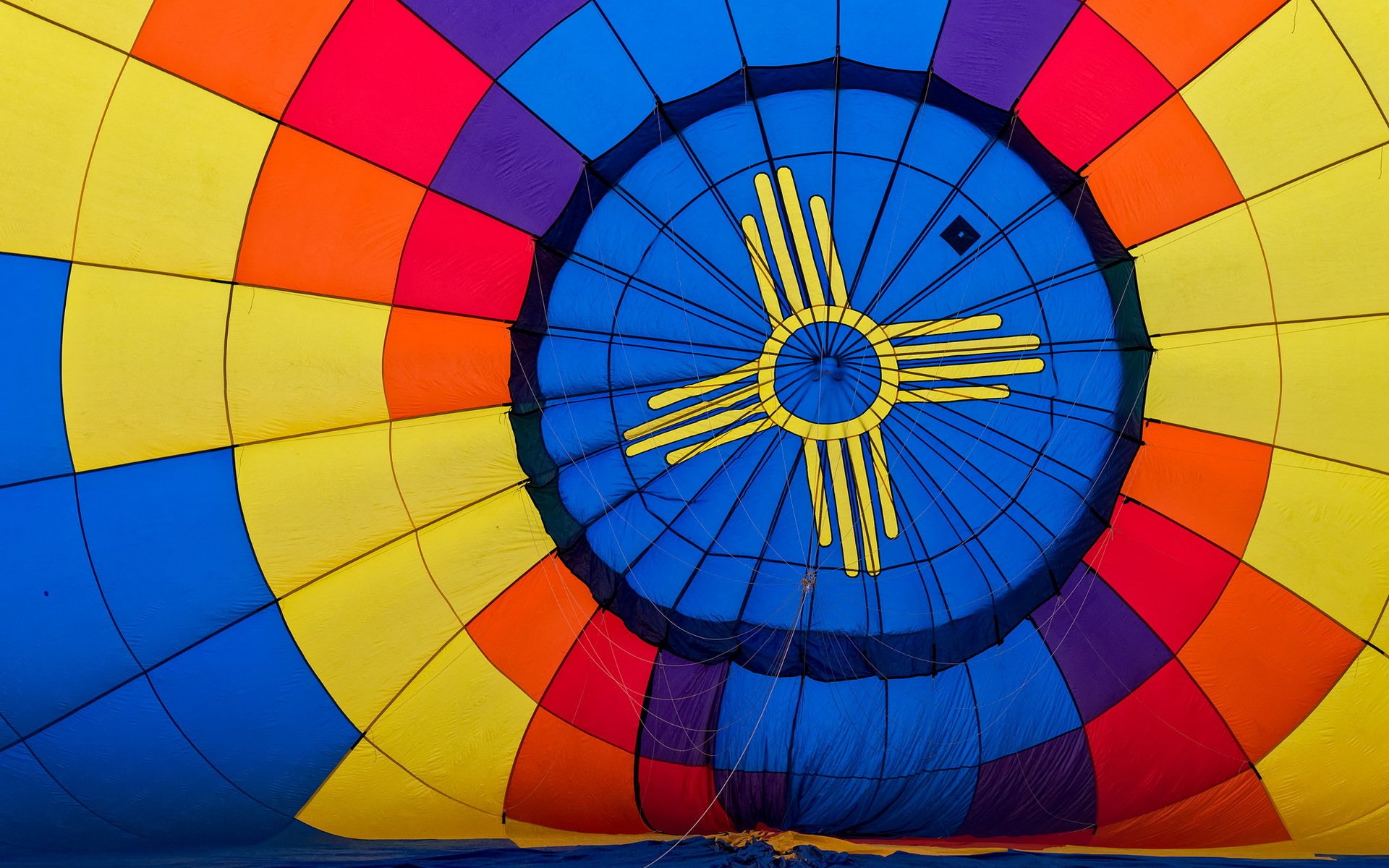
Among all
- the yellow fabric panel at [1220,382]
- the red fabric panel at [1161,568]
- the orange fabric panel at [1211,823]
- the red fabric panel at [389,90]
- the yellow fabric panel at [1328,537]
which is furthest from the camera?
the orange fabric panel at [1211,823]

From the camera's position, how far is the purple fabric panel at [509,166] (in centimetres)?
365

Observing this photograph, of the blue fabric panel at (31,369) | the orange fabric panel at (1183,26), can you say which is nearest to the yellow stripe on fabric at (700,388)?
the orange fabric panel at (1183,26)

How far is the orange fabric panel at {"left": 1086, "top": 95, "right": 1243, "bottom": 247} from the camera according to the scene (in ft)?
12.0

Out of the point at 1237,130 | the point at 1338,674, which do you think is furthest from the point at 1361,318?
the point at 1338,674

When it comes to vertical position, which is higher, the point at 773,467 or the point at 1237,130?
the point at 1237,130

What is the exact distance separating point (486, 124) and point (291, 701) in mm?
2319

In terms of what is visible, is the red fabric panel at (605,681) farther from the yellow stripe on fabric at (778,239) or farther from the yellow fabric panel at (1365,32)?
the yellow fabric panel at (1365,32)

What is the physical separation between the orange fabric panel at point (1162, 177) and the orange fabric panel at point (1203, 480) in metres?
0.78

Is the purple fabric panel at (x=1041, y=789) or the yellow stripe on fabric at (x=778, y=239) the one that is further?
the purple fabric panel at (x=1041, y=789)

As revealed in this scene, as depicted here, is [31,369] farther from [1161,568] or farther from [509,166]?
[1161,568]

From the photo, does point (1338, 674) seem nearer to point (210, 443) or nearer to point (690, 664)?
point (690, 664)

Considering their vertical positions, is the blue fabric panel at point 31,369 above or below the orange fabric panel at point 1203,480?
above

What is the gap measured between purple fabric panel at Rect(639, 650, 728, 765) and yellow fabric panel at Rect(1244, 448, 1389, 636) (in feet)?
7.11

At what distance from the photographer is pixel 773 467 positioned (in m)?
4.03
